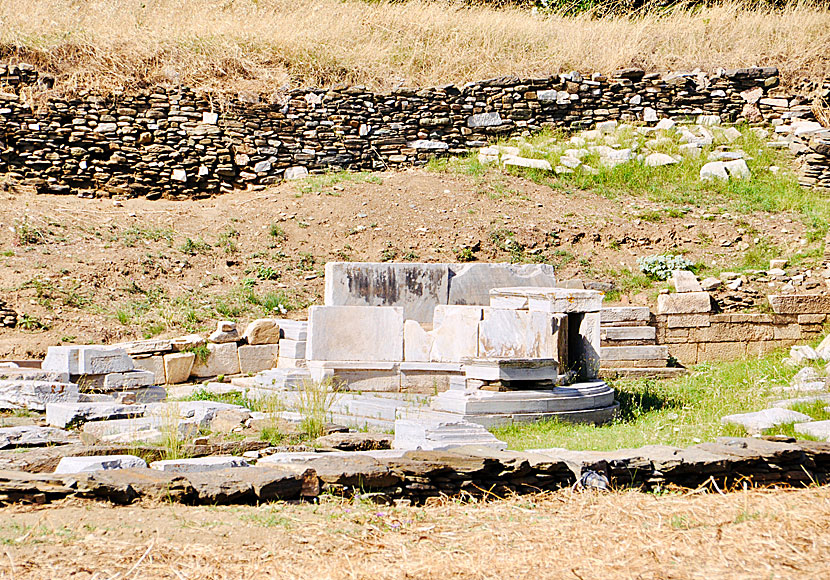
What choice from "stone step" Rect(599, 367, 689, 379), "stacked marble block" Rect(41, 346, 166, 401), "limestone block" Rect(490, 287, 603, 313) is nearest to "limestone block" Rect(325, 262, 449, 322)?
"limestone block" Rect(490, 287, 603, 313)

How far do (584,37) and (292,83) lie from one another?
6934mm

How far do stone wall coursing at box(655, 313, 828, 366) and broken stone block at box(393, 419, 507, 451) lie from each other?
220 inches

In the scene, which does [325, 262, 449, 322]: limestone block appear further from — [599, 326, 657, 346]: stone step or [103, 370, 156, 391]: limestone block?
[599, 326, 657, 346]: stone step

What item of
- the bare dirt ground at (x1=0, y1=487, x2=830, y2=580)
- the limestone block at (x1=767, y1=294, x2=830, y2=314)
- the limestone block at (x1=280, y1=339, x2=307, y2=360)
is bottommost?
the bare dirt ground at (x1=0, y1=487, x2=830, y2=580)

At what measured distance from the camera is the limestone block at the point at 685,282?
12.1 m

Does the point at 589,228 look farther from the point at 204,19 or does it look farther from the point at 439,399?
the point at 204,19

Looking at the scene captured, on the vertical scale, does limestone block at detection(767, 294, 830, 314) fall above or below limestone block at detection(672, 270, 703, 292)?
below

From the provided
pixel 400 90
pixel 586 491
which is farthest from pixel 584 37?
pixel 586 491

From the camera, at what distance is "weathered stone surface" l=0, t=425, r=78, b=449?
656 centimetres

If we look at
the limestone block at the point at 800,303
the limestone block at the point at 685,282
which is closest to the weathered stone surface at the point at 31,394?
the limestone block at the point at 685,282

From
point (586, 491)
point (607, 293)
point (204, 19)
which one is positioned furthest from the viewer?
point (204, 19)

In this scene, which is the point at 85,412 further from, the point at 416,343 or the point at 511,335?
the point at 511,335

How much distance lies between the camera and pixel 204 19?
766 inches

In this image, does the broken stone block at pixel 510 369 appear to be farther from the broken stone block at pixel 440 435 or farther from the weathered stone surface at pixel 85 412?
the weathered stone surface at pixel 85 412
